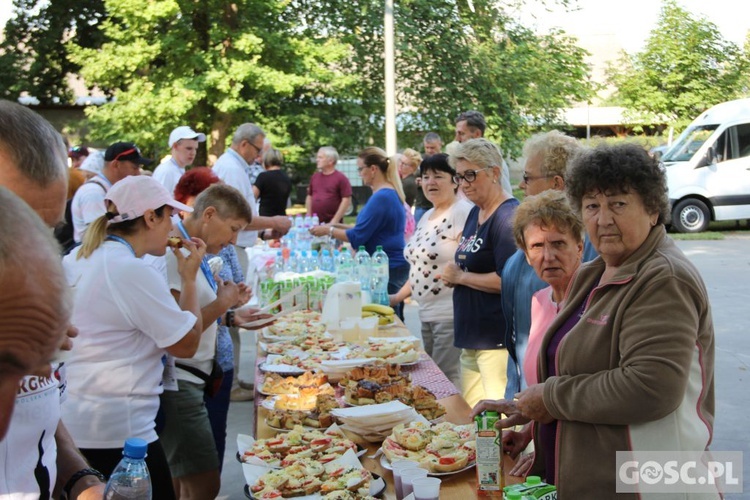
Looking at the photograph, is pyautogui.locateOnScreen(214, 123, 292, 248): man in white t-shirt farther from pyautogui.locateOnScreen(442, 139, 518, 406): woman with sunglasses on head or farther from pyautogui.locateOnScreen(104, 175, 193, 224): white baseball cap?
pyautogui.locateOnScreen(104, 175, 193, 224): white baseball cap

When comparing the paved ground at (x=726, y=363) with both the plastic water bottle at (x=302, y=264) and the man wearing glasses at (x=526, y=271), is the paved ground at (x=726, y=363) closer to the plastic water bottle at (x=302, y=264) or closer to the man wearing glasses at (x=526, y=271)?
the plastic water bottle at (x=302, y=264)

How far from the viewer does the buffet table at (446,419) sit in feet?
8.06

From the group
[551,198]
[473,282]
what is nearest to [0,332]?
[551,198]

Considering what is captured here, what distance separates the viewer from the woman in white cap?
282cm

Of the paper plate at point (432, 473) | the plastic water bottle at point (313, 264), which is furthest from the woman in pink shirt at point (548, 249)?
the plastic water bottle at point (313, 264)

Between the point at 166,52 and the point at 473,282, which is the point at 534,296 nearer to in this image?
the point at 473,282

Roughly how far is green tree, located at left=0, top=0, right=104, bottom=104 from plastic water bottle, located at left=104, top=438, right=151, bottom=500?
21814 mm

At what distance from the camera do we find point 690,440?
2150 millimetres

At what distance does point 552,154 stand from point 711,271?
9165 mm

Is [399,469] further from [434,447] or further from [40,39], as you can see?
[40,39]

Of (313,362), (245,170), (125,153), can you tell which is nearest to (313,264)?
(245,170)

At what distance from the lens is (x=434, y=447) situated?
263 centimetres

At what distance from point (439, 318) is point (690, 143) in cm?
1403

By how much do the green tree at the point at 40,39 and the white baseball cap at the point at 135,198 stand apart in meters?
20.5
